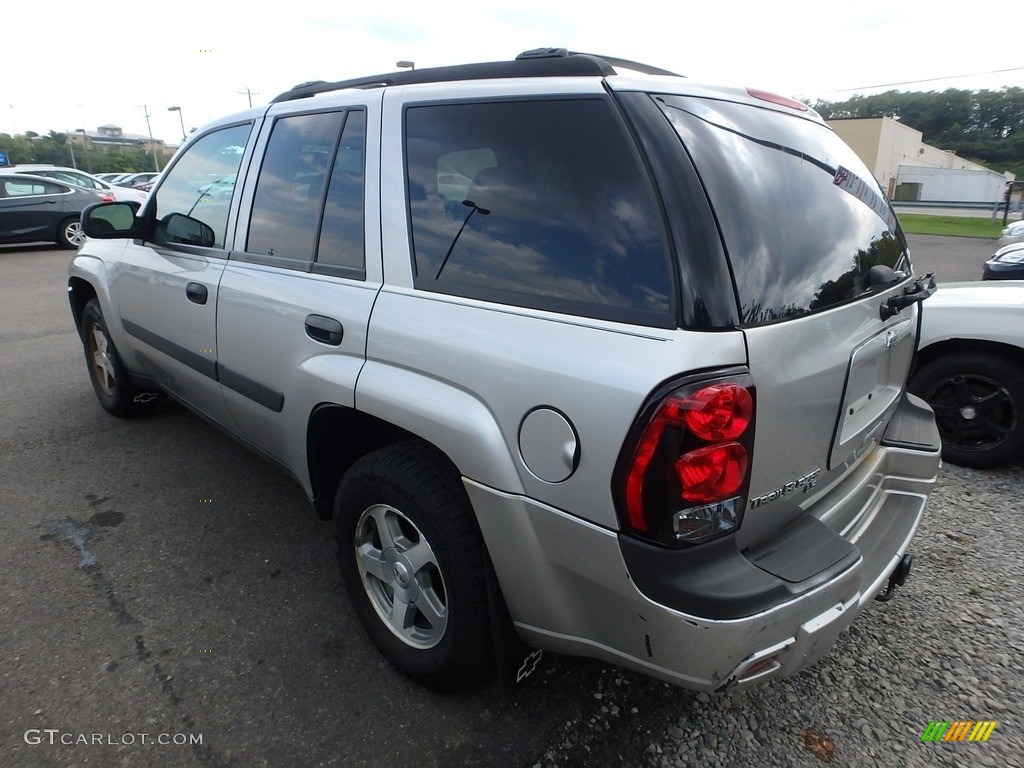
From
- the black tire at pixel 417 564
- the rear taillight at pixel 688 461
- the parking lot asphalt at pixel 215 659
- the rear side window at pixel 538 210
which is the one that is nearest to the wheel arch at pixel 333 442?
the black tire at pixel 417 564

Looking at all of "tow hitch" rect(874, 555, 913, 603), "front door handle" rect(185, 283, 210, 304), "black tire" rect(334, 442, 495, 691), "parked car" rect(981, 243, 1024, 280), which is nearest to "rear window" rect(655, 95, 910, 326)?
"tow hitch" rect(874, 555, 913, 603)

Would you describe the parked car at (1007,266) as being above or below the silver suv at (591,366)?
below

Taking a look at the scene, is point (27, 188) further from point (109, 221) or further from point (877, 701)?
point (877, 701)

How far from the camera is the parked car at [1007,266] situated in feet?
20.2

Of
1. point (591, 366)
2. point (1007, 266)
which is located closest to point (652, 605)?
point (591, 366)

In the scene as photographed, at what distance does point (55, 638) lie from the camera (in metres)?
2.41

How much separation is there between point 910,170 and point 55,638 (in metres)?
65.8

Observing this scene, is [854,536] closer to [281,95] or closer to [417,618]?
[417,618]

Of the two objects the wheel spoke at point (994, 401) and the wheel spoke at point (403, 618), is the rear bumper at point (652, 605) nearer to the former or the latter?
the wheel spoke at point (403, 618)

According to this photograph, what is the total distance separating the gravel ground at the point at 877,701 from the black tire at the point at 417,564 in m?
0.43

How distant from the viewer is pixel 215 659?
7.65 ft

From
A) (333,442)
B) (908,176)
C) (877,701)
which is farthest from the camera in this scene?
(908,176)

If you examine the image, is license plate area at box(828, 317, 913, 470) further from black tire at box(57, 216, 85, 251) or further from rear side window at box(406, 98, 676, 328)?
black tire at box(57, 216, 85, 251)

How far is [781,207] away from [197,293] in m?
2.46
